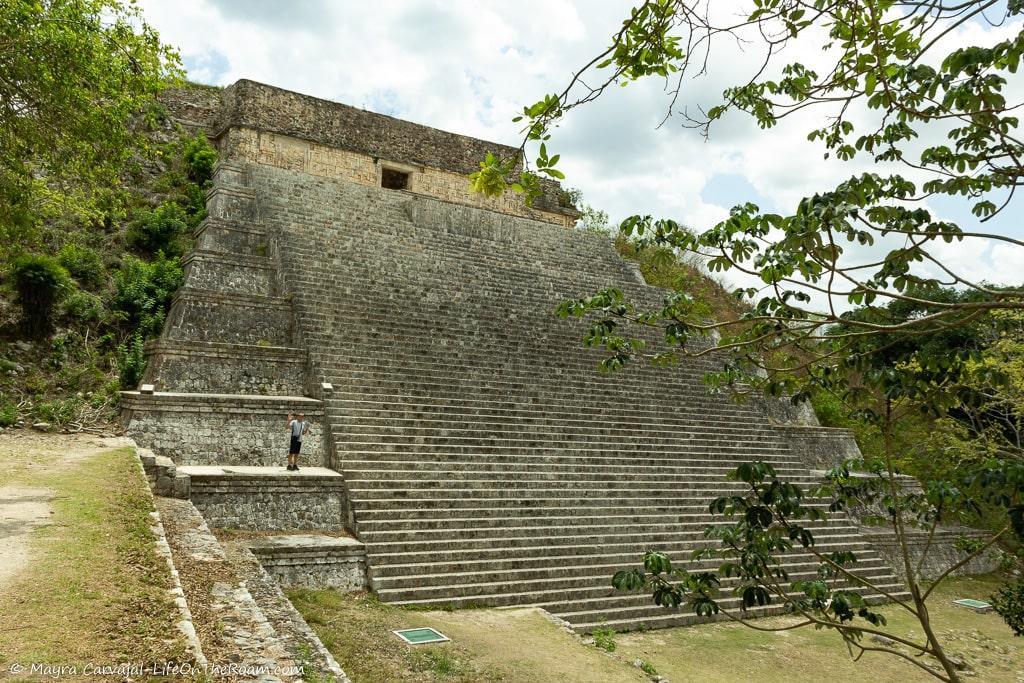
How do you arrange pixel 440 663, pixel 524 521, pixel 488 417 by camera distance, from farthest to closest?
pixel 488 417, pixel 524 521, pixel 440 663

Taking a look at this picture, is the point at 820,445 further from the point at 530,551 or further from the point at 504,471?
the point at 530,551

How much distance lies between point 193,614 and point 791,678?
5.21 meters

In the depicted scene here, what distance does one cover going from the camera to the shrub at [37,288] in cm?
998

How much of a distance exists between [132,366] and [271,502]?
11.9 feet

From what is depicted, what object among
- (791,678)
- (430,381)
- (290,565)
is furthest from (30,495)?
(791,678)

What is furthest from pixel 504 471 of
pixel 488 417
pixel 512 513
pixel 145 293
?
pixel 145 293

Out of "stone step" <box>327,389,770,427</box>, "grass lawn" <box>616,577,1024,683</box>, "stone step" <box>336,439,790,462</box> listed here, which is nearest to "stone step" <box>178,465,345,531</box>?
"stone step" <box>336,439,790,462</box>

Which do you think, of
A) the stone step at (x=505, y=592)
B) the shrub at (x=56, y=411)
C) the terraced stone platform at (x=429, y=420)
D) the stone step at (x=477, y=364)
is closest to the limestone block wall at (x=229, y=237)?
the terraced stone platform at (x=429, y=420)

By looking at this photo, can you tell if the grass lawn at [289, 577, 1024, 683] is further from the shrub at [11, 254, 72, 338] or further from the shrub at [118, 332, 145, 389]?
the shrub at [11, 254, 72, 338]

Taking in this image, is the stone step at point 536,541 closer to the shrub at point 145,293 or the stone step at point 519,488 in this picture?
the stone step at point 519,488

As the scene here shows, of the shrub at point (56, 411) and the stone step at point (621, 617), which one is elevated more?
the shrub at point (56, 411)

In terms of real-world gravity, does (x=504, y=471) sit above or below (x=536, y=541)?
above

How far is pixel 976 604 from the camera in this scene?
9.76m

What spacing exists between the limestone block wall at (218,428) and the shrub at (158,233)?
15.4 feet
